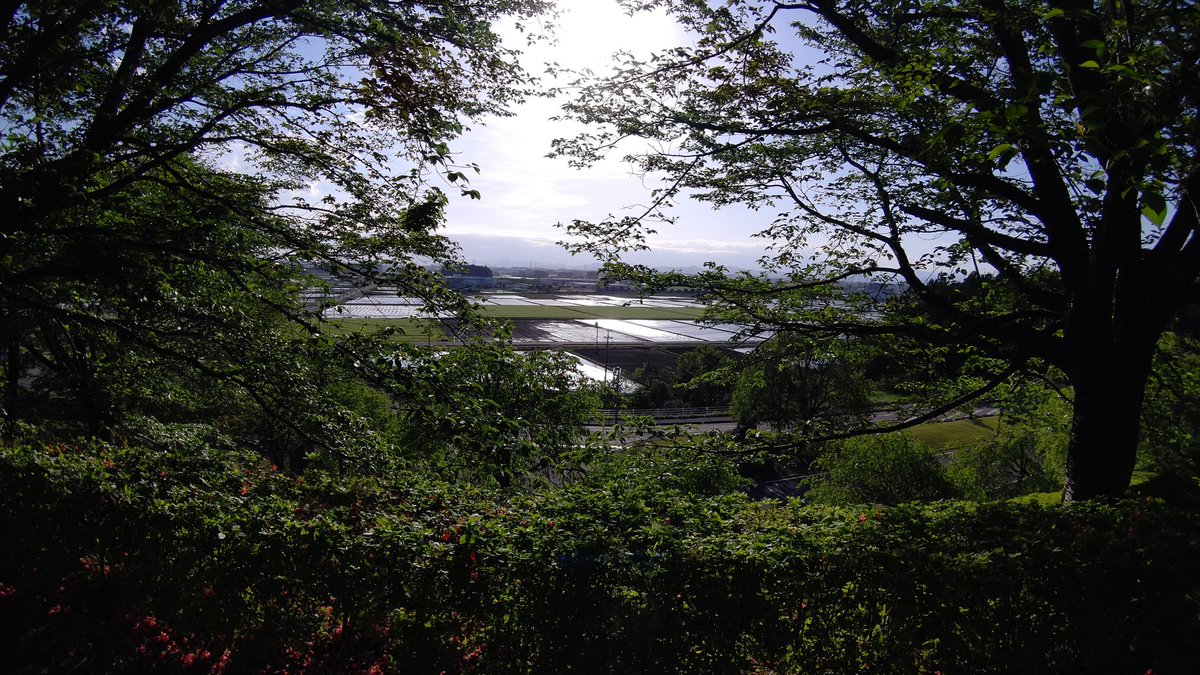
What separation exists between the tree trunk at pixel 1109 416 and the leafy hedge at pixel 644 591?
1.33m

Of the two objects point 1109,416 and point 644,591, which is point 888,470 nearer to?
point 1109,416

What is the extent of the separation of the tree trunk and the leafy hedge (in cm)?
133

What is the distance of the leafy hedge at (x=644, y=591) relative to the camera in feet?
10.7

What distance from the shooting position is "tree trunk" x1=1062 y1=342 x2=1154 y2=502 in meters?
5.05

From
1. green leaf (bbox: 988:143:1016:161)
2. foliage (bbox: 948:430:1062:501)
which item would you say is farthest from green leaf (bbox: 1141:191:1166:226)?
foliage (bbox: 948:430:1062:501)

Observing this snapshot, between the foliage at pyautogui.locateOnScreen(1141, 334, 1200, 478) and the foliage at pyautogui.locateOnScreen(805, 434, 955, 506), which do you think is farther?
the foliage at pyautogui.locateOnScreen(805, 434, 955, 506)

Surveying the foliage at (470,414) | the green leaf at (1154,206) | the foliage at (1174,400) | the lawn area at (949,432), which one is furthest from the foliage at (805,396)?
the green leaf at (1154,206)

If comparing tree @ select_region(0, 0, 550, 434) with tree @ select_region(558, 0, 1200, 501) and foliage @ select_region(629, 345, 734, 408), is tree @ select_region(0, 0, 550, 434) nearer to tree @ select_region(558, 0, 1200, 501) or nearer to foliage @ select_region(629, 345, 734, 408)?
tree @ select_region(558, 0, 1200, 501)

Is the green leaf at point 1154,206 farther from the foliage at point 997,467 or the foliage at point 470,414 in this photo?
the foliage at point 997,467

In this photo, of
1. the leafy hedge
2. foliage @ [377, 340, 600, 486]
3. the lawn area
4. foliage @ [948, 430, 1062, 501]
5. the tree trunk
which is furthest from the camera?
the lawn area

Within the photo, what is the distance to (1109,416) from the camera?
5117 millimetres

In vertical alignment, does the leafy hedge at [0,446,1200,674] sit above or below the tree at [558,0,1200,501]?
below

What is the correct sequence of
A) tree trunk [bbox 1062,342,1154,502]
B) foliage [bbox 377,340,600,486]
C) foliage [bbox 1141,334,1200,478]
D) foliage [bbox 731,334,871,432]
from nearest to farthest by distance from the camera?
1. tree trunk [bbox 1062,342,1154,502]
2. foliage [bbox 377,340,600,486]
3. foliage [bbox 1141,334,1200,478]
4. foliage [bbox 731,334,871,432]

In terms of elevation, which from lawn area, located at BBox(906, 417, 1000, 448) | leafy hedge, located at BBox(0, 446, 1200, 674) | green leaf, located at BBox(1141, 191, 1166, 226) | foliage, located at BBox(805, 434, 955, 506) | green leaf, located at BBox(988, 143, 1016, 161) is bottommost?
lawn area, located at BBox(906, 417, 1000, 448)
